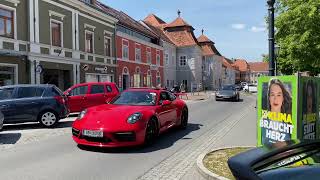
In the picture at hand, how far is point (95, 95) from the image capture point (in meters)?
18.4

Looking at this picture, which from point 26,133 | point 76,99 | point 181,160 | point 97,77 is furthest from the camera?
point 97,77

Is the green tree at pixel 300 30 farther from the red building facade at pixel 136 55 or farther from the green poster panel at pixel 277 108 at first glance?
the red building facade at pixel 136 55

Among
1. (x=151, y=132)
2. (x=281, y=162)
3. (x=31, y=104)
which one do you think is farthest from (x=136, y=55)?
(x=281, y=162)

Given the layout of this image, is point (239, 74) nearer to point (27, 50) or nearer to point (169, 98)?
point (27, 50)

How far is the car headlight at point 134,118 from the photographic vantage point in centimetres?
882

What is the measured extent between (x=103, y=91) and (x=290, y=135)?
13279mm

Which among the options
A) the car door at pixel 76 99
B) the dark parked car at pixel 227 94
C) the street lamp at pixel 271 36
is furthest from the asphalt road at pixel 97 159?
the dark parked car at pixel 227 94

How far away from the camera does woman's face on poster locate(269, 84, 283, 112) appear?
6598mm

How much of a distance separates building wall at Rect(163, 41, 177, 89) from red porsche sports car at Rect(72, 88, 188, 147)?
44384 millimetres

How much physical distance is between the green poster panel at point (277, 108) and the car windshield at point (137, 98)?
151 inches

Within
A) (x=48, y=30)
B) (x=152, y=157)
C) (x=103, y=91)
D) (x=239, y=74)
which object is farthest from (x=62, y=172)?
(x=239, y=74)

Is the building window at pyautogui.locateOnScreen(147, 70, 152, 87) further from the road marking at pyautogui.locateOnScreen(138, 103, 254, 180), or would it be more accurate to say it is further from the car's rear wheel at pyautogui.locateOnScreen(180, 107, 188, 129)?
the road marking at pyautogui.locateOnScreen(138, 103, 254, 180)

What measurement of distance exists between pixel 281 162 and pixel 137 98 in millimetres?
7981

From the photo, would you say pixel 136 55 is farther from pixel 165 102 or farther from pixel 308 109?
pixel 308 109
